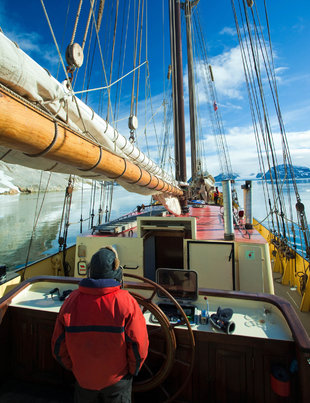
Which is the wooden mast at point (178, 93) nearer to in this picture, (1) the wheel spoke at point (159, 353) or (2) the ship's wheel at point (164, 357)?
(2) the ship's wheel at point (164, 357)

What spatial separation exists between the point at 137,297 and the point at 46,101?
2.03m

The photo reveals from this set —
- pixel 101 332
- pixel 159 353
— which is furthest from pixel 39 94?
pixel 159 353

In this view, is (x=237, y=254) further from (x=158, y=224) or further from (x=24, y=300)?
(x=24, y=300)

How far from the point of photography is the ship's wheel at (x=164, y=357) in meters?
1.92

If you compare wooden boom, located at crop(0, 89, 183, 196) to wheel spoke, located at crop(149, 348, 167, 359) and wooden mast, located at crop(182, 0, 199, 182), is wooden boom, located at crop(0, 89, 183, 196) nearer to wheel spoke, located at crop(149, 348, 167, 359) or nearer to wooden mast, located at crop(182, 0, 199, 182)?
wheel spoke, located at crop(149, 348, 167, 359)

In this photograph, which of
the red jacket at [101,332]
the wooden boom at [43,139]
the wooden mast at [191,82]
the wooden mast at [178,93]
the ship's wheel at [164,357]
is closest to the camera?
the wooden boom at [43,139]

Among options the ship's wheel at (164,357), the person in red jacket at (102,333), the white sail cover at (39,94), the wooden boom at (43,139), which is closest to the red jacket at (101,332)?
the person in red jacket at (102,333)

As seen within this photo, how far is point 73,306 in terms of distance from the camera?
1396mm

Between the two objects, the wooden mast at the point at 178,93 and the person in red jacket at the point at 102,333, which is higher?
the wooden mast at the point at 178,93

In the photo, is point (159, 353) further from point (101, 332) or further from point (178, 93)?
point (178, 93)

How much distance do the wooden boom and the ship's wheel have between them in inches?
46.5

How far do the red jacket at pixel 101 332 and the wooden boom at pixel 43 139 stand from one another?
99 cm

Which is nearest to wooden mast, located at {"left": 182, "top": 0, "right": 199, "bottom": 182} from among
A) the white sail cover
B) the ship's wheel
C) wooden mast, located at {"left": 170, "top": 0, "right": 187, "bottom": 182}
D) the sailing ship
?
wooden mast, located at {"left": 170, "top": 0, "right": 187, "bottom": 182}

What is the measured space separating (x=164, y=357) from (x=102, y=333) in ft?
3.30
